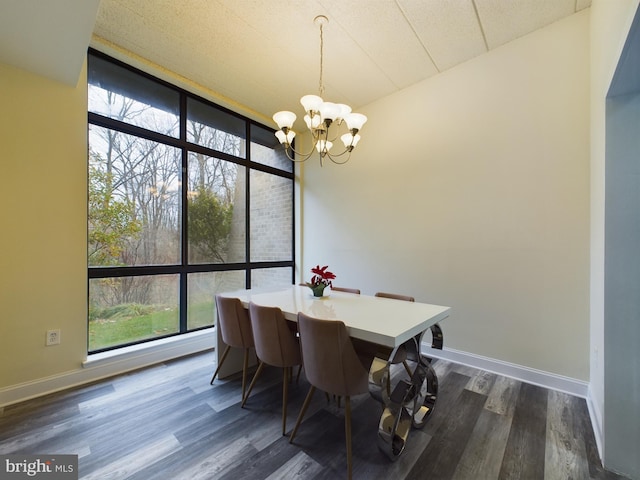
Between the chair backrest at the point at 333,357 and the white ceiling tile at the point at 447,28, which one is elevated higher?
the white ceiling tile at the point at 447,28

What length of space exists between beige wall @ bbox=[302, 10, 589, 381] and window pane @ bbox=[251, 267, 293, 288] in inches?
52.6

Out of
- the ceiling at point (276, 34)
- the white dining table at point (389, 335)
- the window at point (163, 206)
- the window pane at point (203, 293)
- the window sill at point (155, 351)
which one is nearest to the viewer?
the white dining table at point (389, 335)

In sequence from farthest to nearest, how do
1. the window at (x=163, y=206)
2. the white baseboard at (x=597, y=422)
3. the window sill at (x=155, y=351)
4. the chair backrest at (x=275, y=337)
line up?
the window at (x=163, y=206) < the window sill at (x=155, y=351) < the chair backrest at (x=275, y=337) < the white baseboard at (x=597, y=422)

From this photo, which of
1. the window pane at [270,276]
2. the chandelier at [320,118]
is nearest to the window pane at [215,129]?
the chandelier at [320,118]

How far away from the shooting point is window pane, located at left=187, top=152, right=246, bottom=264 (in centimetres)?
319

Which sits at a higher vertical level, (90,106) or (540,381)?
(90,106)

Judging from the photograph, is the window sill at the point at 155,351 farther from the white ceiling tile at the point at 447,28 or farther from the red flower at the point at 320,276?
the white ceiling tile at the point at 447,28

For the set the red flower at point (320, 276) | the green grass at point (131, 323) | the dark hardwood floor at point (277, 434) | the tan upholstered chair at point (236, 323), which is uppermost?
the red flower at point (320, 276)

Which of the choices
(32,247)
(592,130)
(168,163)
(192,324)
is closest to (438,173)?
(592,130)

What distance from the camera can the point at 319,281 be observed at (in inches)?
90.2

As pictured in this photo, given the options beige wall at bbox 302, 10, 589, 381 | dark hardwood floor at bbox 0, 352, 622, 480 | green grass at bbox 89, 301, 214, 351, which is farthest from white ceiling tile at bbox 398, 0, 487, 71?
green grass at bbox 89, 301, 214, 351

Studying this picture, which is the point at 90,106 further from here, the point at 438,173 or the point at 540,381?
the point at 540,381

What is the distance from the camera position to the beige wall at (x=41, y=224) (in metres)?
2.06

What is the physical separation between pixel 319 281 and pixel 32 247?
2.33 metres
